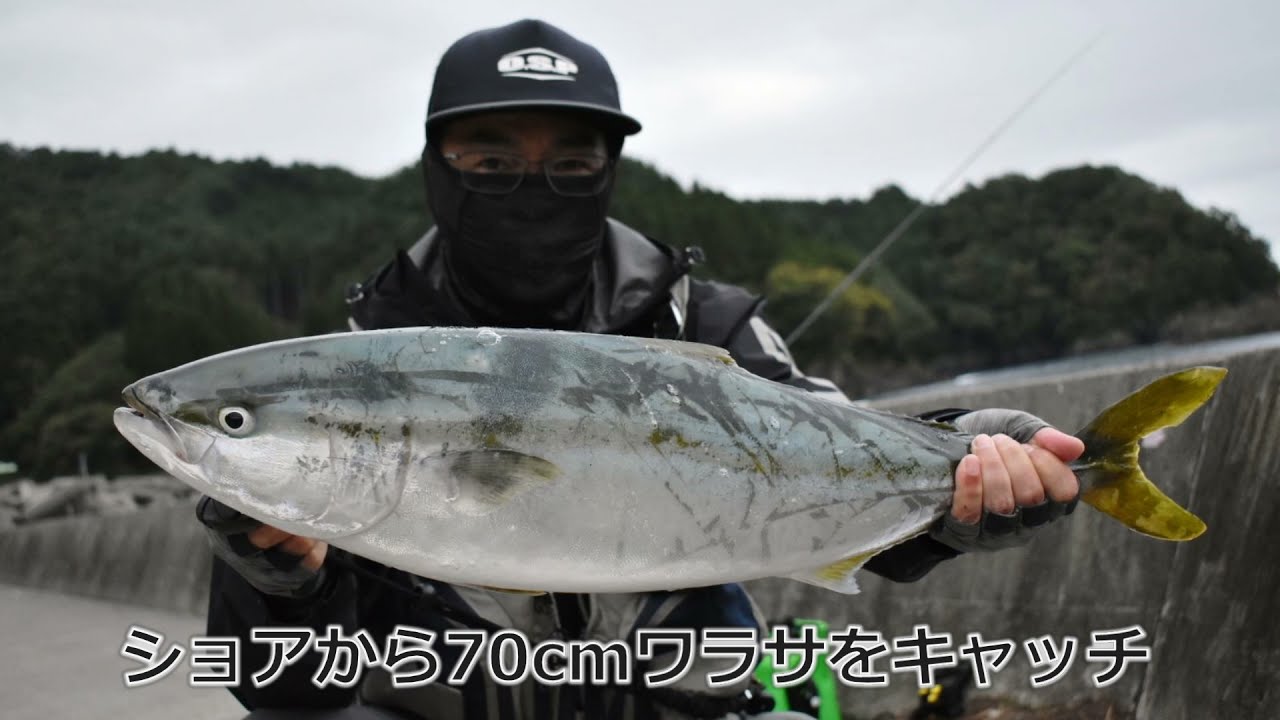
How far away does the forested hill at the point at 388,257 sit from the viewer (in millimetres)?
52938

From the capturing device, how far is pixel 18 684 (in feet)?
24.0

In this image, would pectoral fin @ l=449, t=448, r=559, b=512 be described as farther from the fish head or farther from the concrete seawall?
the concrete seawall

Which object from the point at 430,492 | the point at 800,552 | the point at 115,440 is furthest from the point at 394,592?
the point at 115,440

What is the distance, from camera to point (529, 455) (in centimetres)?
222

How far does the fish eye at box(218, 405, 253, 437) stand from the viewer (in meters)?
2.14

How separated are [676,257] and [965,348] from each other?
93168 mm

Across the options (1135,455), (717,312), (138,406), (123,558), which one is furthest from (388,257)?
(1135,455)

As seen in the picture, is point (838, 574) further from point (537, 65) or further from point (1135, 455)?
point (537, 65)

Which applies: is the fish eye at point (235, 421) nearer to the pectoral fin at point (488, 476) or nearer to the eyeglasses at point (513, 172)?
the pectoral fin at point (488, 476)

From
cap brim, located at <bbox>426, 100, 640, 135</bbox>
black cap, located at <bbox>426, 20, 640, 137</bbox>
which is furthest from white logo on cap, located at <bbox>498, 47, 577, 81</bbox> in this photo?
cap brim, located at <bbox>426, 100, 640, 135</bbox>

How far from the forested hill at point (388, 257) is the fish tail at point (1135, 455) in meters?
19.2

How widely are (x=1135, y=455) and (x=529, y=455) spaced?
1.62 metres

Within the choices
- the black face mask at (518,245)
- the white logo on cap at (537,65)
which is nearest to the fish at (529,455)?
the black face mask at (518,245)

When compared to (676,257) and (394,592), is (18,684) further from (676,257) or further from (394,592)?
(676,257)
